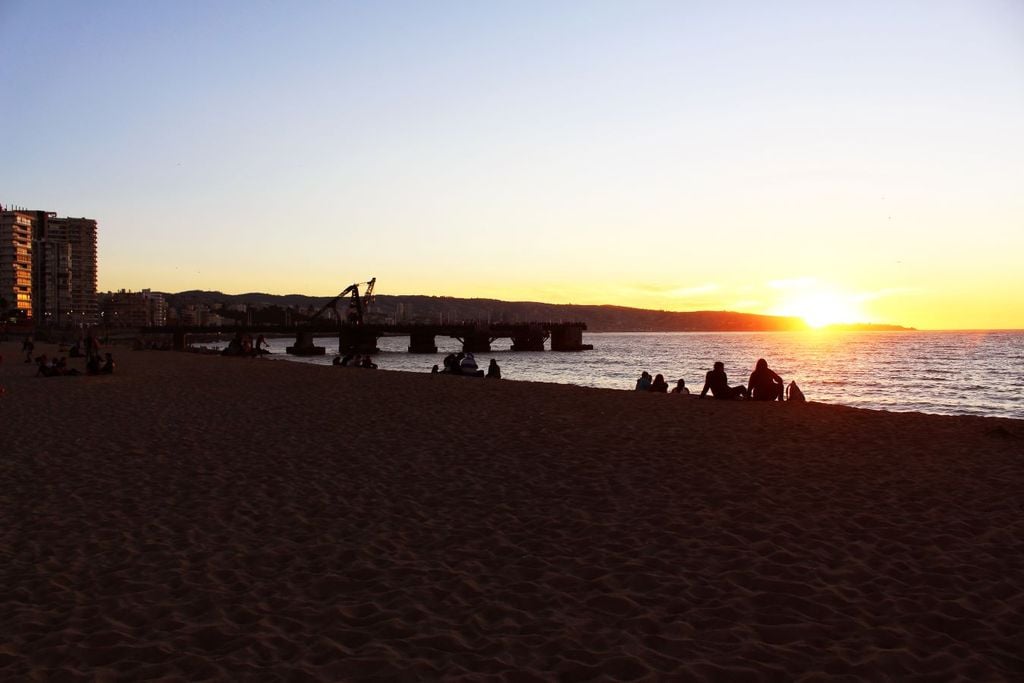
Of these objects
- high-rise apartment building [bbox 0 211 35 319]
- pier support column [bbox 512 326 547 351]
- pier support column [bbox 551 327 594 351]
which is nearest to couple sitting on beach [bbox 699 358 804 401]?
pier support column [bbox 551 327 594 351]

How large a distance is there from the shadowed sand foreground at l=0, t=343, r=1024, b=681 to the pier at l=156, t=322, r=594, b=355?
102 metres

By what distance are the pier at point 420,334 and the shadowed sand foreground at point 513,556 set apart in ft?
335

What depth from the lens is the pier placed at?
4811 inches

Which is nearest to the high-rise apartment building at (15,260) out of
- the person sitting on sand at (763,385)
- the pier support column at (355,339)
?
the pier support column at (355,339)

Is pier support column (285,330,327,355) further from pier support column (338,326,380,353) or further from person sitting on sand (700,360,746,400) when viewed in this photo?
person sitting on sand (700,360,746,400)

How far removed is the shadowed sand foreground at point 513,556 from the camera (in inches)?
182

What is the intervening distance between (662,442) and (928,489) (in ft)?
15.1

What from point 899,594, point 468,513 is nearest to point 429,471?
point 468,513

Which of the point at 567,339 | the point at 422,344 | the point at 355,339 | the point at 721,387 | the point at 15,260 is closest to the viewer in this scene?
the point at 721,387

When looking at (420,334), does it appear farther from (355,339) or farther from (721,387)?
(721,387)

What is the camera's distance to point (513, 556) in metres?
6.61

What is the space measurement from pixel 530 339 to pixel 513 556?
13421 centimetres

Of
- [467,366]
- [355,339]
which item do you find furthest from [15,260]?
[467,366]

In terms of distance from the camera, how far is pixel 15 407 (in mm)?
18719
